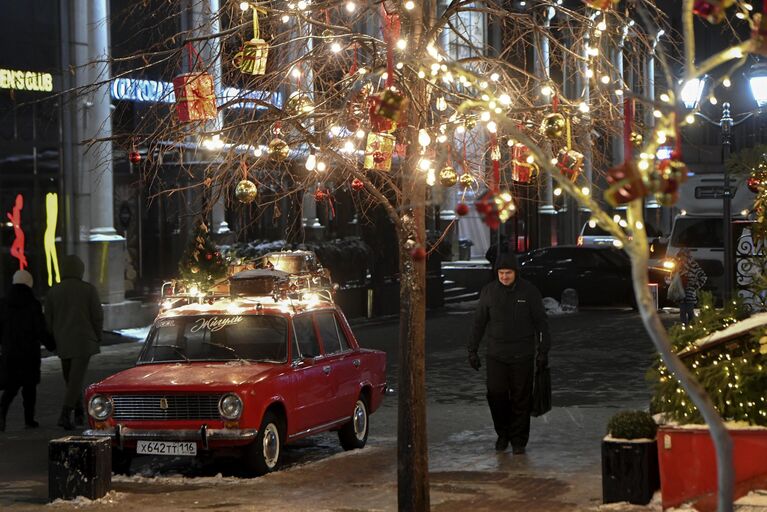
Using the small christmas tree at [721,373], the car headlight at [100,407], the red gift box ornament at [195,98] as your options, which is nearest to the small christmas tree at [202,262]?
the car headlight at [100,407]

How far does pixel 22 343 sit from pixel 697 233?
19.9 m

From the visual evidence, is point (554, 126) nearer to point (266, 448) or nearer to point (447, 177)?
point (447, 177)

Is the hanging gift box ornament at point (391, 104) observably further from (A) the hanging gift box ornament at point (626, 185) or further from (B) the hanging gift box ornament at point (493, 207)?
(A) the hanging gift box ornament at point (626, 185)

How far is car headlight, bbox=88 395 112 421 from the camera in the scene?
11.6 m

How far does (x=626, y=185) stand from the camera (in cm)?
522

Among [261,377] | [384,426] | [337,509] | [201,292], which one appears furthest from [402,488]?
[384,426]

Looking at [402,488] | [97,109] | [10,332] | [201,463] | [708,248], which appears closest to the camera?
[402,488]

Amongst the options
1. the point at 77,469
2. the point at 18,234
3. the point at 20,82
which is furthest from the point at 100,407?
the point at 20,82

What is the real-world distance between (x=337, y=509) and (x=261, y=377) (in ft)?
5.64

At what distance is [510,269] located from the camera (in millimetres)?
12516

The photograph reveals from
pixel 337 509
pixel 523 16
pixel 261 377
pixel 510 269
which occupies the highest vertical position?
pixel 523 16

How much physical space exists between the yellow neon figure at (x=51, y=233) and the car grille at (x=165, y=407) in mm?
13317

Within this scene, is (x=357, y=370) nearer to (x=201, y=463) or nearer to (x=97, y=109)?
(x=201, y=463)

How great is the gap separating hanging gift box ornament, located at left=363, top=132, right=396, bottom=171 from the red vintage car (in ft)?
7.23
